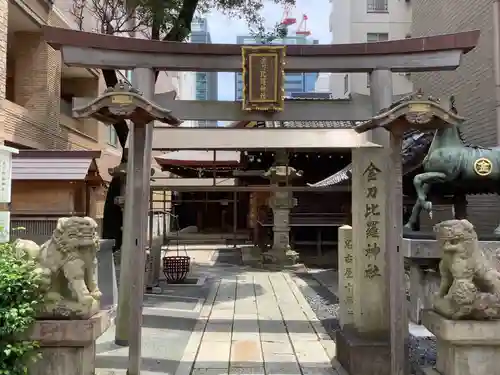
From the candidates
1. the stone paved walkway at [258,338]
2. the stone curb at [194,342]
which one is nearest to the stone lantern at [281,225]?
the stone paved walkway at [258,338]

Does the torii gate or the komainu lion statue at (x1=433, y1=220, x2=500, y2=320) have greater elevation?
the torii gate

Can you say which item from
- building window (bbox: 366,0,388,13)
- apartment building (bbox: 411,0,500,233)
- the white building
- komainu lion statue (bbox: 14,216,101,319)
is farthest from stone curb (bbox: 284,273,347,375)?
building window (bbox: 366,0,388,13)

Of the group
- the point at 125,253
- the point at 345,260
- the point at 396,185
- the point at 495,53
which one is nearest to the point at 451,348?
the point at 396,185

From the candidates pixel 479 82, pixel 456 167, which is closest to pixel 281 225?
pixel 479 82

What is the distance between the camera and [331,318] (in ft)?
30.3

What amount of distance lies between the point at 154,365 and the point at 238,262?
1327 centimetres

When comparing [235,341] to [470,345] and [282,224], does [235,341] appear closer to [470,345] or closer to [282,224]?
[470,345]

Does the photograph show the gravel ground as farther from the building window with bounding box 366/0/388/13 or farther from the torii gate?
the building window with bounding box 366/0/388/13

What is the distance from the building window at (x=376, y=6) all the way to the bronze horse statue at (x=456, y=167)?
24.3 meters

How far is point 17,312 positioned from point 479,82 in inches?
453

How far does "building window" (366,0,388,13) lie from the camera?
1156 inches

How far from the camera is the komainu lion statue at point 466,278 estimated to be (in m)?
4.34

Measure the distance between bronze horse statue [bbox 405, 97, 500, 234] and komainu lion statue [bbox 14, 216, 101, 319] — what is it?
494cm

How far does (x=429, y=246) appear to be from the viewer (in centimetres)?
746
